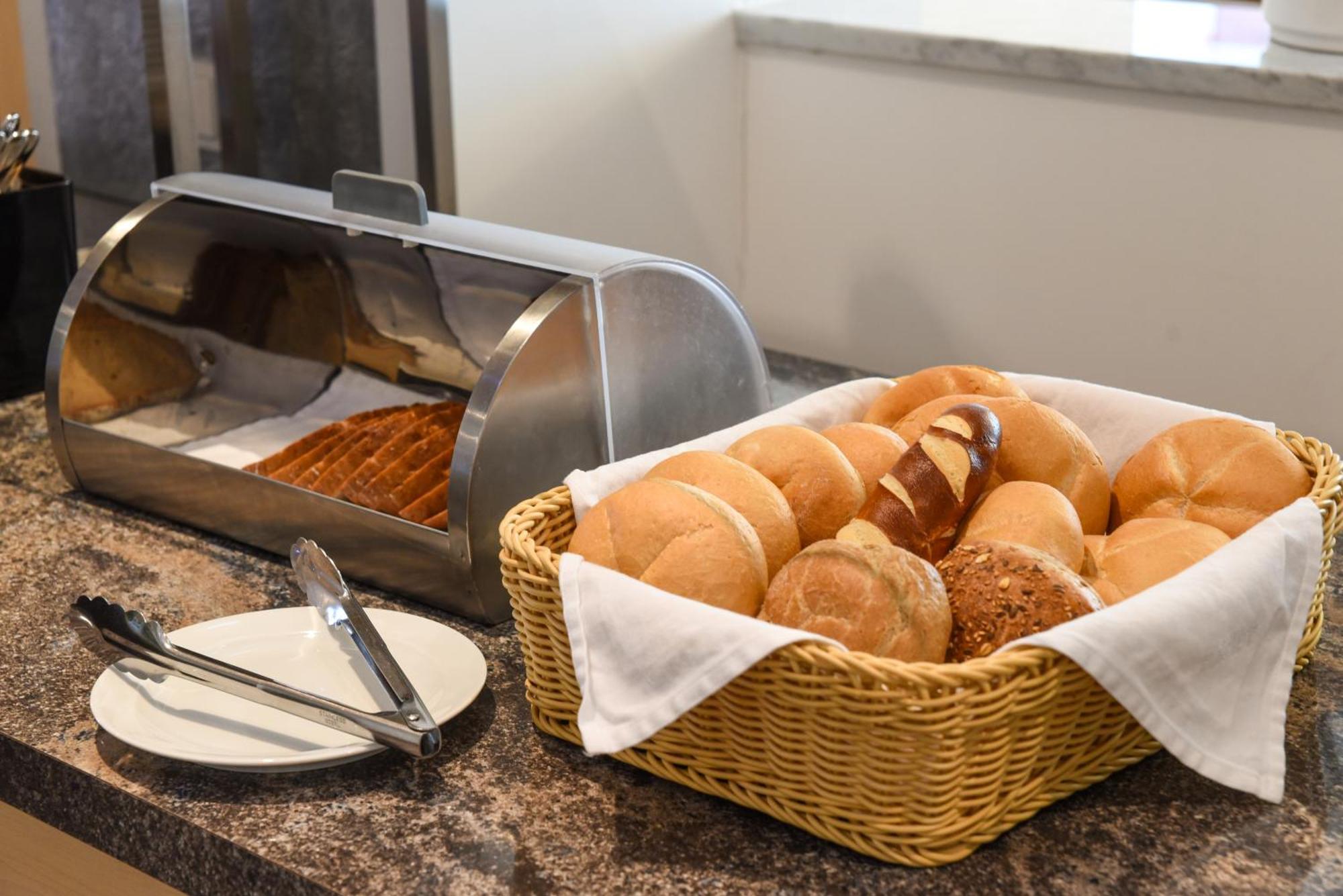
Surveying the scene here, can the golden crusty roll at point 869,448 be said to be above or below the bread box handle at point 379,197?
below

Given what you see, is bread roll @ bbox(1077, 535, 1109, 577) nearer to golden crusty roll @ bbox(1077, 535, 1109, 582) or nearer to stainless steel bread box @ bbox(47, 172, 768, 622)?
golden crusty roll @ bbox(1077, 535, 1109, 582)

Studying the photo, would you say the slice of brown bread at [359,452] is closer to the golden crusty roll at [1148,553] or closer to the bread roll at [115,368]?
the bread roll at [115,368]

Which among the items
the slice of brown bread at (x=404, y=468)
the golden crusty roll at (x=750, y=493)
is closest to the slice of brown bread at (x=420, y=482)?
the slice of brown bread at (x=404, y=468)

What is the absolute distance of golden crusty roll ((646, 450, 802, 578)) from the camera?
0.78 metres

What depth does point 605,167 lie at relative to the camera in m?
1.82

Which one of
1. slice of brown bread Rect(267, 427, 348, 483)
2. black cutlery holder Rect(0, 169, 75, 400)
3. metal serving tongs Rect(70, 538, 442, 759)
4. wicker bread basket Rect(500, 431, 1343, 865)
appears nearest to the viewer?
wicker bread basket Rect(500, 431, 1343, 865)

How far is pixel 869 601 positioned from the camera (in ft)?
2.21

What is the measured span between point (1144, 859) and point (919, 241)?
Result: 1331mm

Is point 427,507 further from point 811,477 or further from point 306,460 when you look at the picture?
point 811,477

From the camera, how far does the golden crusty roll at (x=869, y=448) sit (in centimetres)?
85

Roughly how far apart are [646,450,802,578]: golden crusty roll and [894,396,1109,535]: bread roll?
5.2 inches

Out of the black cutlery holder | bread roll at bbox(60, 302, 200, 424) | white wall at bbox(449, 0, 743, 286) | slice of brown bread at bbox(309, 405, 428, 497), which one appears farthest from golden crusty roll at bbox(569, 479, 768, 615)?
white wall at bbox(449, 0, 743, 286)

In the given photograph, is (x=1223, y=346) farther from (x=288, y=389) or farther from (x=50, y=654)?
(x=50, y=654)

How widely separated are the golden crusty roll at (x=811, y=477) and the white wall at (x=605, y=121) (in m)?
0.86
